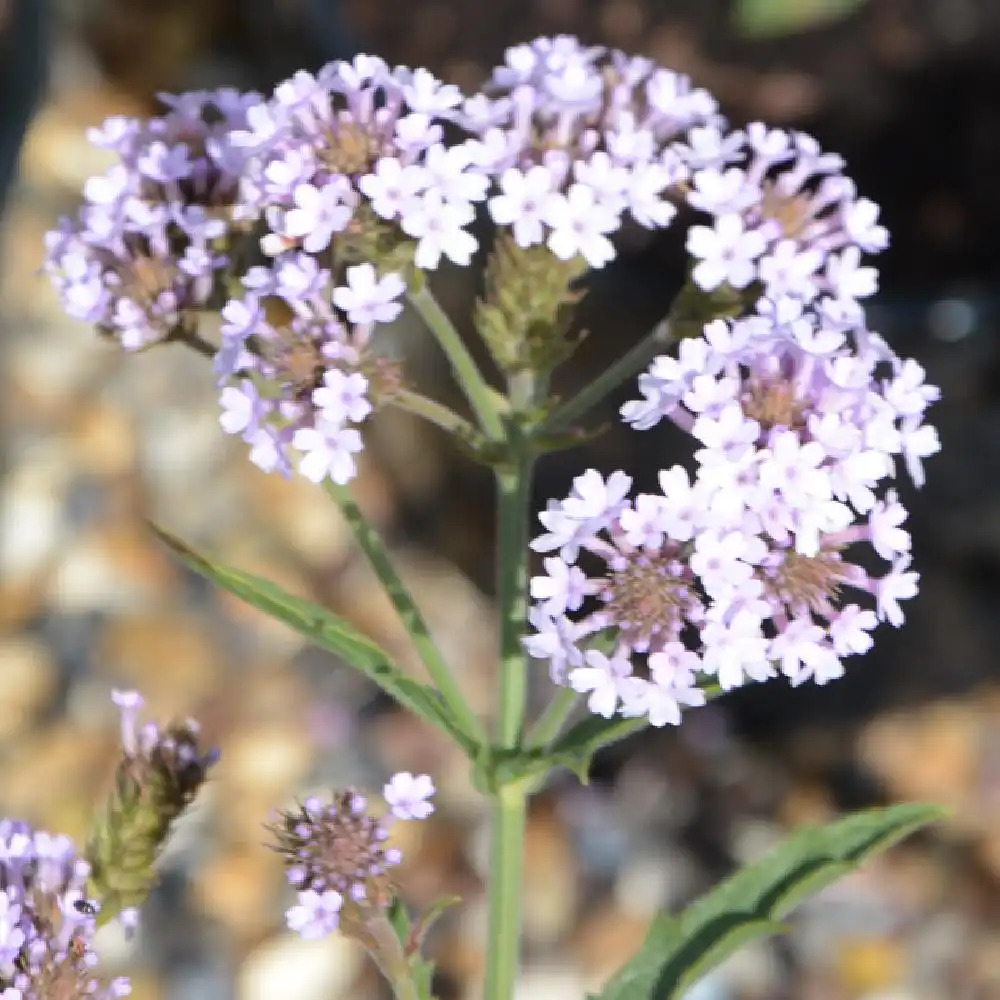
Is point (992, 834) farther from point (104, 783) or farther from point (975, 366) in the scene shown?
point (104, 783)

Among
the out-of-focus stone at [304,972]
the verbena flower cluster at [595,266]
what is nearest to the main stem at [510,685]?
the verbena flower cluster at [595,266]

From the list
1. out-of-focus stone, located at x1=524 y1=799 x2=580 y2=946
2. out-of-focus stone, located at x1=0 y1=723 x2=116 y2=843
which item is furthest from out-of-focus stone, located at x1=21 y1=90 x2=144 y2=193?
out-of-focus stone, located at x1=524 y1=799 x2=580 y2=946

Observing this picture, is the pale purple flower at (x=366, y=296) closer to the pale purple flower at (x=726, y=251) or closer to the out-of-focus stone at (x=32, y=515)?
the pale purple flower at (x=726, y=251)

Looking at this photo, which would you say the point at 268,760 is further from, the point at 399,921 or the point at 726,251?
the point at 726,251

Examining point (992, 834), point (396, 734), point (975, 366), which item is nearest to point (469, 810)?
point (396, 734)

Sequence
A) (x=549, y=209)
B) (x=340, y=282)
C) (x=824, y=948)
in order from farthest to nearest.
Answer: (x=824, y=948)
(x=340, y=282)
(x=549, y=209)

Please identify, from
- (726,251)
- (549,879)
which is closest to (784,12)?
(549,879)
